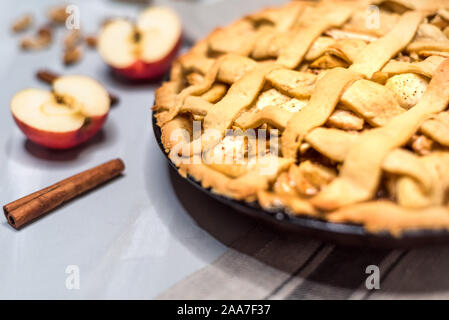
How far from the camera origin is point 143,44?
148 cm

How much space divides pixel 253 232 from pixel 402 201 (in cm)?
33

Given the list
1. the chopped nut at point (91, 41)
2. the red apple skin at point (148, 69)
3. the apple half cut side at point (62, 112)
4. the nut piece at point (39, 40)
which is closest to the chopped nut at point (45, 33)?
the nut piece at point (39, 40)

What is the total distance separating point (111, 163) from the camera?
3.78 feet

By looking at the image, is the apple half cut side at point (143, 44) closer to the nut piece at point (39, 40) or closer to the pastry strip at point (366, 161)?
the nut piece at point (39, 40)

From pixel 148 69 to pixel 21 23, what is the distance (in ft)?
2.06

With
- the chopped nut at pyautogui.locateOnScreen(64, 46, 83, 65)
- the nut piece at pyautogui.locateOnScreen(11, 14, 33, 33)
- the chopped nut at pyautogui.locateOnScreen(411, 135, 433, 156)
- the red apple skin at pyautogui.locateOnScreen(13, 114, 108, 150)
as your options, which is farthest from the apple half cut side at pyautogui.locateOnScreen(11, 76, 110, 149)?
the chopped nut at pyautogui.locateOnScreen(411, 135, 433, 156)

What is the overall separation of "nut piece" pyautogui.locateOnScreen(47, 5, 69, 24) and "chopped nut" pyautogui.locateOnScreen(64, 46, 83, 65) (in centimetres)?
24

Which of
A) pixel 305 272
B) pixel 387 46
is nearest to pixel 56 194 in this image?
pixel 305 272

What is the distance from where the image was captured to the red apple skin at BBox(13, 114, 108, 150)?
3.80 ft

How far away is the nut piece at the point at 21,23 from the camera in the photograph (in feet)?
5.74

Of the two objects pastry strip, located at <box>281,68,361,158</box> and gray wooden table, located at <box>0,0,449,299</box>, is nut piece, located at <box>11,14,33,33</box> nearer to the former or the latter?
gray wooden table, located at <box>0,0,449,299</box>

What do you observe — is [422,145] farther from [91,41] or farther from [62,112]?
[91,41]
